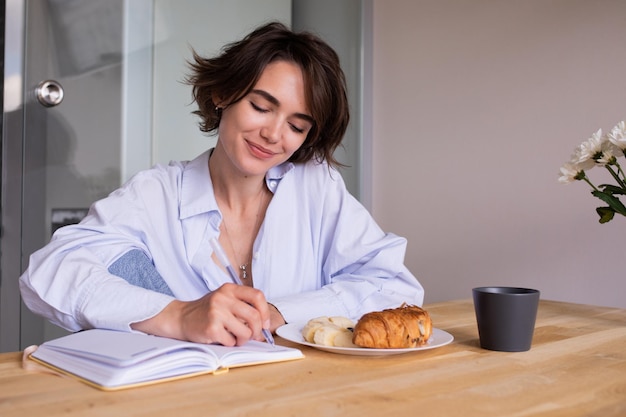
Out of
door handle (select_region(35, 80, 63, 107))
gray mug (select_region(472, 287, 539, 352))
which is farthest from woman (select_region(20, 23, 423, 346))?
door handle (select_region(35, 80, 63, 107))

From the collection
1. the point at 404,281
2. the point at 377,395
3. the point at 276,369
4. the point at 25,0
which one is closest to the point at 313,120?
the point at 404,281

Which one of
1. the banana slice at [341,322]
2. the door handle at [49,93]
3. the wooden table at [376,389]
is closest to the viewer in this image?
the wooden table at [376,389]

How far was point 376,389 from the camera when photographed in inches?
30.2

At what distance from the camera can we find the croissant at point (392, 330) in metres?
0.94

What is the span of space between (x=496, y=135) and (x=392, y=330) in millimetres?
1487

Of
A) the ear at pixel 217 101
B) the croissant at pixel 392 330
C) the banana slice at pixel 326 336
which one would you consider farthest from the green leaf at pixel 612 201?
the ear at pixel 217 101

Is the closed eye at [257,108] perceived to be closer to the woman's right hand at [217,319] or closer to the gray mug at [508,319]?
the woman's right hand at [217,319]

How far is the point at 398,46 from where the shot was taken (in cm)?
269

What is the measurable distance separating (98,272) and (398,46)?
1.92 meters

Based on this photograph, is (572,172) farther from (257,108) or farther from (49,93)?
(49,93)

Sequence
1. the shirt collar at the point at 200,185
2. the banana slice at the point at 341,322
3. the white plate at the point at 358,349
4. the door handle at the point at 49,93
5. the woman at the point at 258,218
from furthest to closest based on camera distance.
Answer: the door handle at the point at 49,93, the shirt collar at the point at 200,185, the woman at the point at 258,218, the banana slice at the point at 341,322, the white plate at the point at 358,349

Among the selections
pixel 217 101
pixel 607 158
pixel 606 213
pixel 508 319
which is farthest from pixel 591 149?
pixel 217 101

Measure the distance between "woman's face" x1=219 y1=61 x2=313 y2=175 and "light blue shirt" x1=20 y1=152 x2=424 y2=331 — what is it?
120mm

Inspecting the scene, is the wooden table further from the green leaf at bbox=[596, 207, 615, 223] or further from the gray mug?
the green leaf at bbox=[596, 207, 615, 223]
